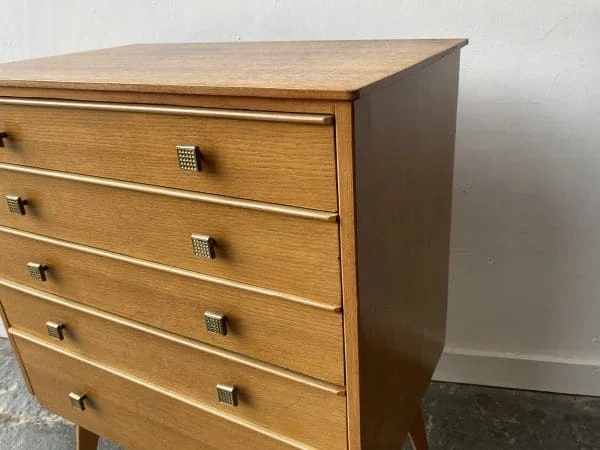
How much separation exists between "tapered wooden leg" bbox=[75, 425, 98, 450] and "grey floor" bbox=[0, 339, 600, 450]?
118mm

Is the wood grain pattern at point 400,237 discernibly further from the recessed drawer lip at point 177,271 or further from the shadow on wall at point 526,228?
the shadow on wall at point 526,228

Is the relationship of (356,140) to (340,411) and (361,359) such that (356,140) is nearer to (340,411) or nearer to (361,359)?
(361,359)

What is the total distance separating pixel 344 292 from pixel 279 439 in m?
0.34

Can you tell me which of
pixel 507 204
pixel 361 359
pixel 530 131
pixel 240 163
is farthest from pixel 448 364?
Result: pixel 240 163

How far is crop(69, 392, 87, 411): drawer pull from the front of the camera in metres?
1.21

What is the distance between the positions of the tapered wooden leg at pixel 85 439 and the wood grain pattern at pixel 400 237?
2.45 ft

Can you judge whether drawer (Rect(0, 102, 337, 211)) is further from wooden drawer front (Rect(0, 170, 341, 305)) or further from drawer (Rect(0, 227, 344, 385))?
drawer (Rect(0, 227, 344, 385))

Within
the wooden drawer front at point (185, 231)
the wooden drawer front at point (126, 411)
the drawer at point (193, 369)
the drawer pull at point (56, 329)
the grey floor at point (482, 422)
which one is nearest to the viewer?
the wooden drawer front at point (185, 231)

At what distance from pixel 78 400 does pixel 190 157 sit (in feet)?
2.32

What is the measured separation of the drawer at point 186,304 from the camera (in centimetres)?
81

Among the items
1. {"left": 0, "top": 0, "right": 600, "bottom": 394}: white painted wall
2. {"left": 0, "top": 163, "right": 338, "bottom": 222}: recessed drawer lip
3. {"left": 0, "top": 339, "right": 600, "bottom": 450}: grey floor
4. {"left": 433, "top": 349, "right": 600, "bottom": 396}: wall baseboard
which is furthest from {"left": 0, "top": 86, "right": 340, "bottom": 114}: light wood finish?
{"left": 433, "top": 349, "right": 600, "bottom": 396}: wall baseboard

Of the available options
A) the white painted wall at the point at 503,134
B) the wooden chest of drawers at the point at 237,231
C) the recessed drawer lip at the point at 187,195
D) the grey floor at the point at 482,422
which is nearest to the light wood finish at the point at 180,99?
the wooden chest of drawers at the point at 237,231

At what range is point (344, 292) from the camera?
74cm

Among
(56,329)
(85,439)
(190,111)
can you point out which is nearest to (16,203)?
(56,329)
